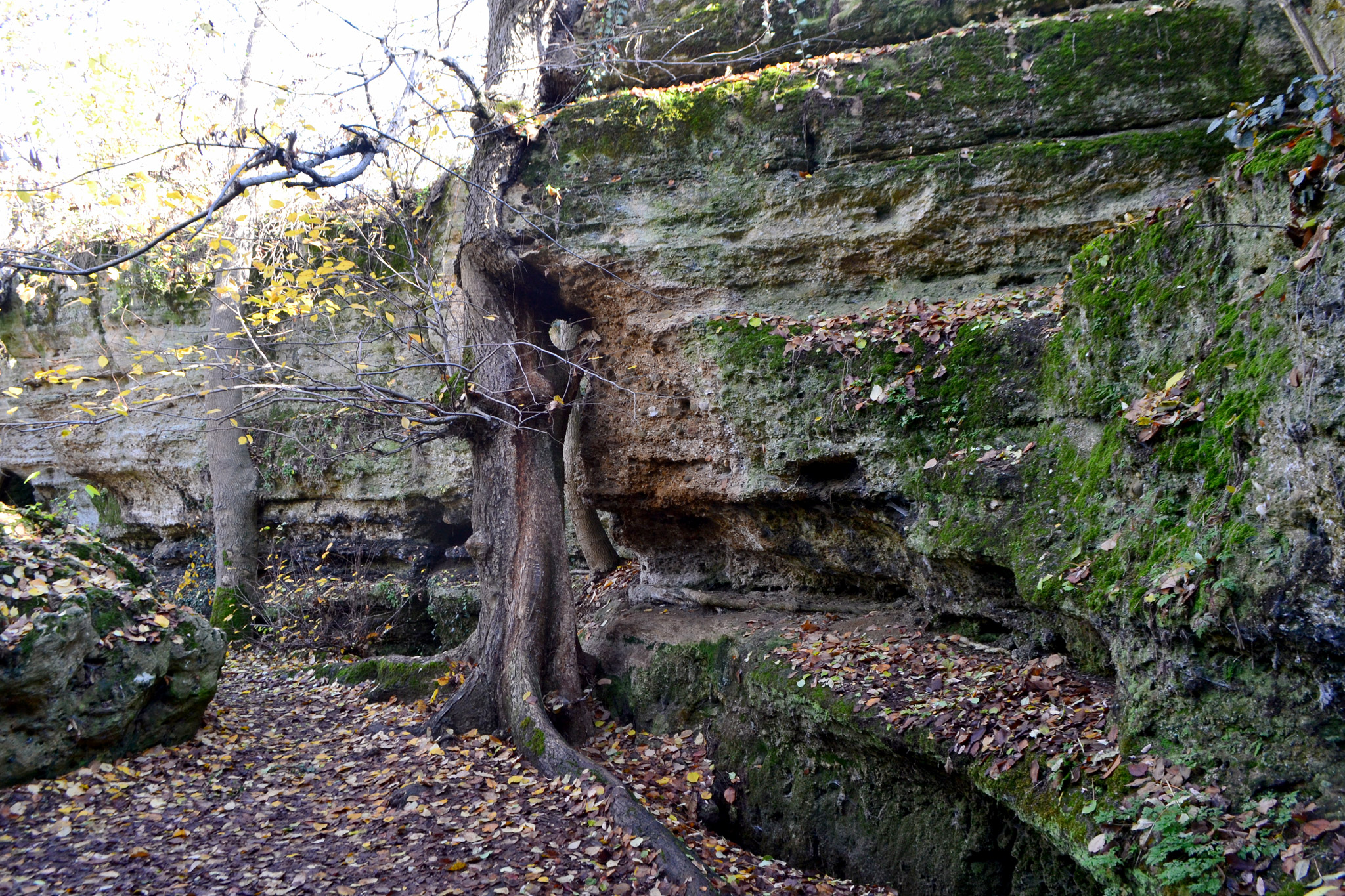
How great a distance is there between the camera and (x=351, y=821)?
5281mm

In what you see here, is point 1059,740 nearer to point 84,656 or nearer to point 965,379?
point 965,379

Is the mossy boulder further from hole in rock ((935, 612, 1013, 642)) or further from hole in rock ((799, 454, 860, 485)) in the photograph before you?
hole in rock ((935, 612, 1013, 642))

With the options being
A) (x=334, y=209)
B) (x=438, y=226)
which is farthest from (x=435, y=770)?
(x=334, y=209)

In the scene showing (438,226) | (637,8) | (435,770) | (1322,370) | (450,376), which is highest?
(637,8)

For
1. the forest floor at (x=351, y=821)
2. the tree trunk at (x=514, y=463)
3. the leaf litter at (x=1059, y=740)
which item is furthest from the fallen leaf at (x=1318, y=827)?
the tree trunk at (x=514, y=463)

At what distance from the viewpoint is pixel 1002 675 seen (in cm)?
515

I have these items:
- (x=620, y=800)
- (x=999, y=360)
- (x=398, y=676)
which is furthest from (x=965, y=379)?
(x=398, y=676)

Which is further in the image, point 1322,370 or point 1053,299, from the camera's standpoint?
point 1053,299

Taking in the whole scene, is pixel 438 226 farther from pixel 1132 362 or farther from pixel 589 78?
pixel 1132 362

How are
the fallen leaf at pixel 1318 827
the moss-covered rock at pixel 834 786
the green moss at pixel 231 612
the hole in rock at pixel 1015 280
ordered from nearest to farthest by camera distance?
1. the fallen leaf at pixel 1318 827
2. the moss-covered rock at pixel 834 786
3. the hole in rock at pixel 1015 280
4. the green moss at pixel 231 612

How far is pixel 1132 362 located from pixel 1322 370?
4.89 feet

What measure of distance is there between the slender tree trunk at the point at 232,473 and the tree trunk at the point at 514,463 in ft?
16.3

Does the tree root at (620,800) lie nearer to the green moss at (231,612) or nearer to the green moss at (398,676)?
the green moss at (398,676)

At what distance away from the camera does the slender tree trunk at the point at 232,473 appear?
1063cm
